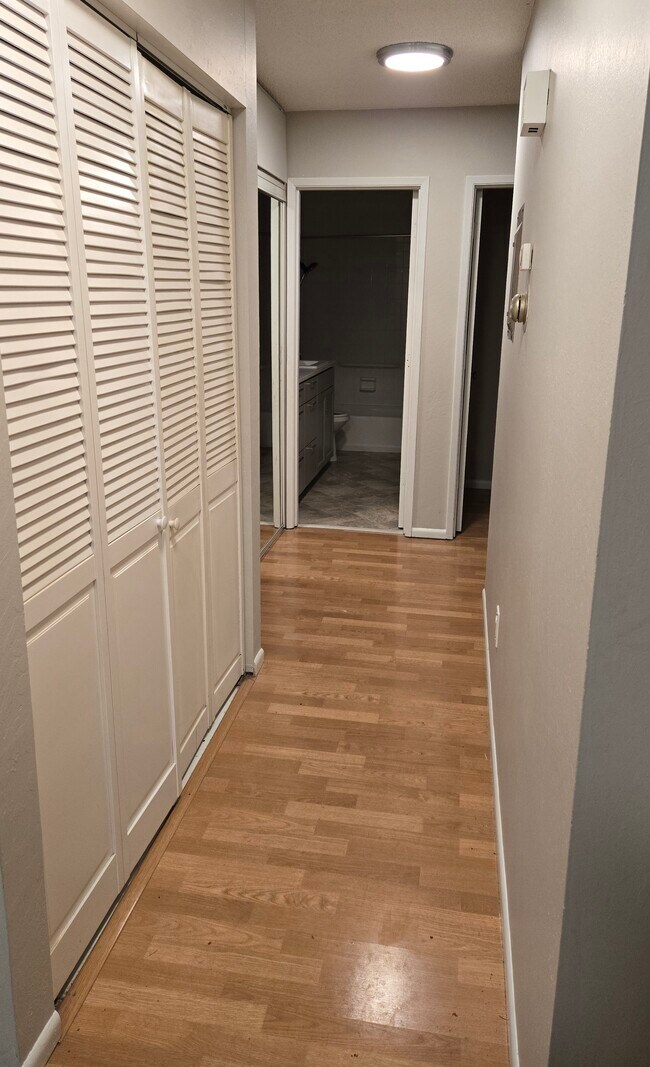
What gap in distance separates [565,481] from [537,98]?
4.25 feet

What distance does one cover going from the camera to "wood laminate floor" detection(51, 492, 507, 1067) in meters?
1.79

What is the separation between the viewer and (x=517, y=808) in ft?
6.46

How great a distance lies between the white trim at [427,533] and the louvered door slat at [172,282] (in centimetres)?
300

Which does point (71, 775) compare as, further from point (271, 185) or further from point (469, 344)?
point (469, 344)

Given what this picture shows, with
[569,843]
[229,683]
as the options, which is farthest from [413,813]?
[569,843]

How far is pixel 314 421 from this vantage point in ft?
21.5

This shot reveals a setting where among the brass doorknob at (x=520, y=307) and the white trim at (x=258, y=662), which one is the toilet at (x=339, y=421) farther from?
the brass doorknob at (x=520, y=307)

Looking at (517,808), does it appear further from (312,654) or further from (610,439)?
(312,654)

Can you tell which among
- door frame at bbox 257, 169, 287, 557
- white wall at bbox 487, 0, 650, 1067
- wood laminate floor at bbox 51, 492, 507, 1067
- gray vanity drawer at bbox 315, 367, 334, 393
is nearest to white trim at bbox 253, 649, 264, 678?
wood laminate floor at bbox 51, 492, 507, 1067

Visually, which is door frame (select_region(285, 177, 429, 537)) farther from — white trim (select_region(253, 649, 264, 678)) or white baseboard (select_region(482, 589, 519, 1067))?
white baseboard (select_region(482, 589, 519, 1067))

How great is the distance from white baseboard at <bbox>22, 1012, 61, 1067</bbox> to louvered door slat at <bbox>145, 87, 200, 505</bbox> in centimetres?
136

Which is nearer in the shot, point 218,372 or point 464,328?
point 218,372

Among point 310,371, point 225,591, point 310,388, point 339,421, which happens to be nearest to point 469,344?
point 310,388

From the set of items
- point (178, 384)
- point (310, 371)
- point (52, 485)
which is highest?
point (178, 384)
